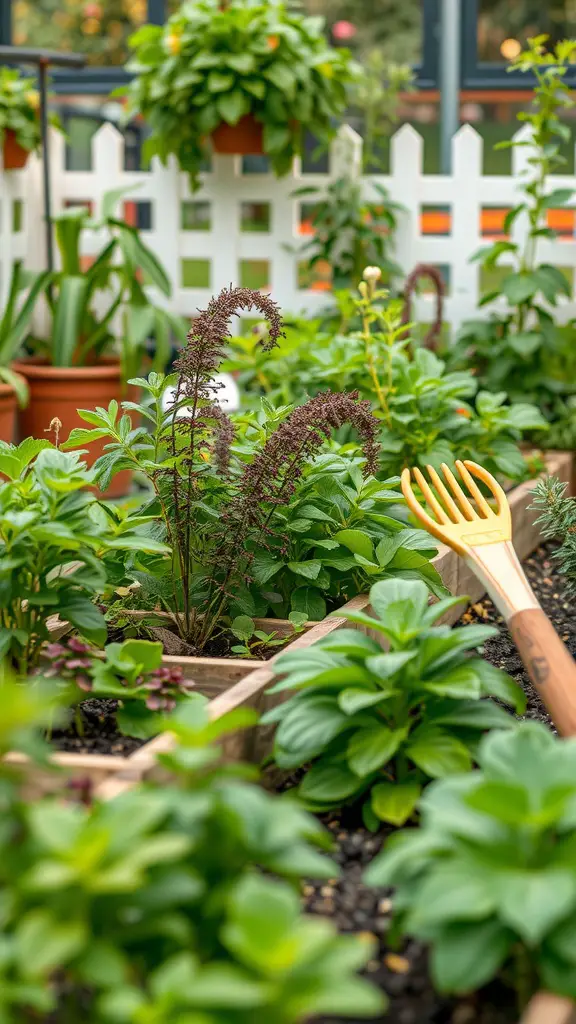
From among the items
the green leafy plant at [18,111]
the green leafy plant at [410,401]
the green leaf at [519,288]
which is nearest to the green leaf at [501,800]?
the green leafy plant at [410,401]

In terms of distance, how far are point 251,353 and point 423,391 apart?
2.42 ft

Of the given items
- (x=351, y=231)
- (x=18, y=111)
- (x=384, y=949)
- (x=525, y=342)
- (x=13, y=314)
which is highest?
(x=18, y=111)

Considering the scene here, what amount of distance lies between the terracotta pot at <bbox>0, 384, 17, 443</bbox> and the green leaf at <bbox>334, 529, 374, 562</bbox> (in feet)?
6.86

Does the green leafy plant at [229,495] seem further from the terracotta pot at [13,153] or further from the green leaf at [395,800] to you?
the terracotta pot at [13,153]

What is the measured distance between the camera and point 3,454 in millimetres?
1892

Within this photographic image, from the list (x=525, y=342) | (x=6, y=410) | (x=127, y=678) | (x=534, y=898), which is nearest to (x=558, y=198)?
(x=525, y=342)

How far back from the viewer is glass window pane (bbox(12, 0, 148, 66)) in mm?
8984

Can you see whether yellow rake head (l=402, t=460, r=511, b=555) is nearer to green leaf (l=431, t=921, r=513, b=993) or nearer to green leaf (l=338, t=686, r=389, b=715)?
green leaf (l=338, t=686, r=389, b=715)

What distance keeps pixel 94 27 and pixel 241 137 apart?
538cm

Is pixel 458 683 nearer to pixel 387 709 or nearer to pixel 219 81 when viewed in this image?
pixel 387 709

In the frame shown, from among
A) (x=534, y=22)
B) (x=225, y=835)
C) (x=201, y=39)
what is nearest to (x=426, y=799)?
(x=225, y=835)

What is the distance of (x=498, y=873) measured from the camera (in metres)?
1.08

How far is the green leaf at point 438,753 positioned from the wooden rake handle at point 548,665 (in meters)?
0.16

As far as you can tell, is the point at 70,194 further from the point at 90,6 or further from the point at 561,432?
the point at 90,6
